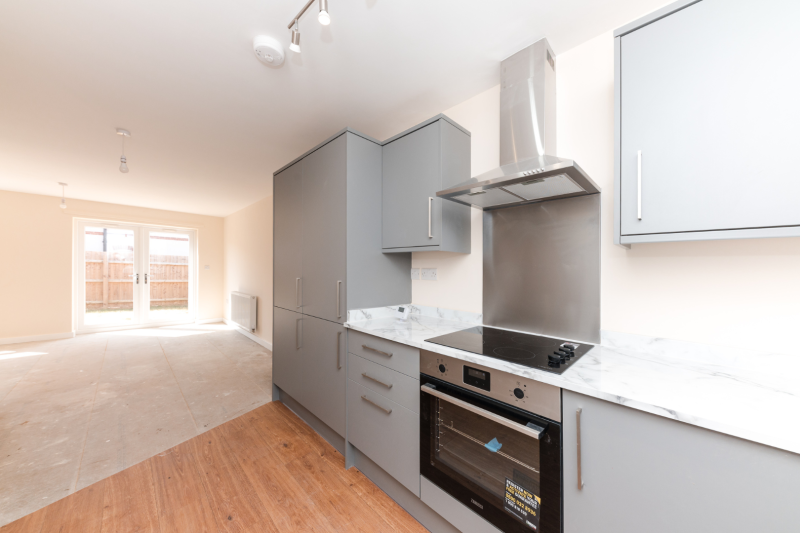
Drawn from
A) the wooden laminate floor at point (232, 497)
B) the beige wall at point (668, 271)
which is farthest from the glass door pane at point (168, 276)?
the beige wall at point (668, 271)

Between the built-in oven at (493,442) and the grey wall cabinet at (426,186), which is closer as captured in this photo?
the built-in oven at (493,442)

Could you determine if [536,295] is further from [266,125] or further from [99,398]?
[99,398]

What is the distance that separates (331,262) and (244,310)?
4.39 m

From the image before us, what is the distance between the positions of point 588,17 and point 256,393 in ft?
12.9

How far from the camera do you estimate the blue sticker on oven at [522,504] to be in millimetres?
1105

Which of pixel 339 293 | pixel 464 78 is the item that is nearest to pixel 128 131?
pixel 339 293

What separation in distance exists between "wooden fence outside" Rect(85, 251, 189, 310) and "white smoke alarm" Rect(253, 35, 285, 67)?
6.37 m

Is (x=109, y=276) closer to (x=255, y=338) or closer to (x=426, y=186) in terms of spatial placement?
(x=255, y=338)

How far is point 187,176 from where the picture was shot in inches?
154

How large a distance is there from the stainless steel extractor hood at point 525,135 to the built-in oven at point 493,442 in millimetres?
873

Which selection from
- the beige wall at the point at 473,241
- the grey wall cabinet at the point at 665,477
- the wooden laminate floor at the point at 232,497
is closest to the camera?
the grey wall cabinet at the point at 665,477

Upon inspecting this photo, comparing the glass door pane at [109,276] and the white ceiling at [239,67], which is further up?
the white ceiling at [239,67]

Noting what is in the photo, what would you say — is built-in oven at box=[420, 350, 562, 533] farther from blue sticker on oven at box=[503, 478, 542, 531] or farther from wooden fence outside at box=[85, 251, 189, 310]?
wooden fence outside at box=[85, 251, 189, 310]

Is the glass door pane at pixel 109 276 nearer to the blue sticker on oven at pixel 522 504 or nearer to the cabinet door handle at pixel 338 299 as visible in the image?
the cabinet door handle at pixel 338 299
